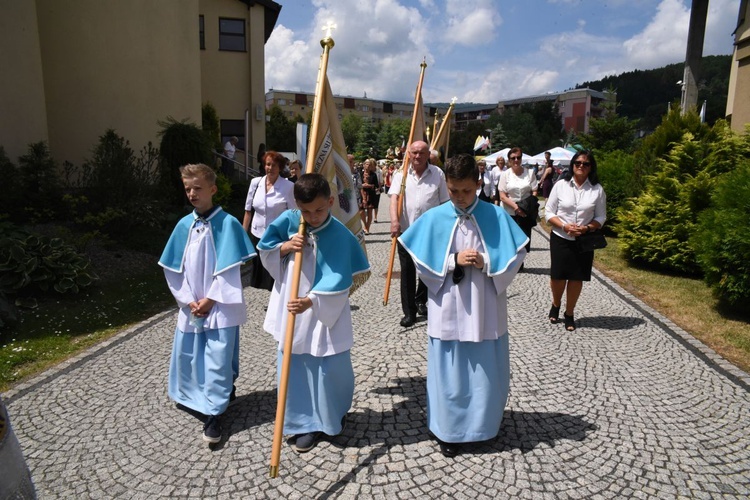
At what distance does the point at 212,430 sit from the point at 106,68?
35.1 feet

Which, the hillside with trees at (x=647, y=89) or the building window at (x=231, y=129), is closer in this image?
the building window at (x=231, y=129)

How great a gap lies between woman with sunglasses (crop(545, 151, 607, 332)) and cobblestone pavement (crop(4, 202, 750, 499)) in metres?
0.70

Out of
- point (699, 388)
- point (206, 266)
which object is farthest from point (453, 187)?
point (699, 388)

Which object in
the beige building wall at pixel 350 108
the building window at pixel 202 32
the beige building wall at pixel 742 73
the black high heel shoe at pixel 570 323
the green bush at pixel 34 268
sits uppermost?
the beige building wall at pixel 350 108

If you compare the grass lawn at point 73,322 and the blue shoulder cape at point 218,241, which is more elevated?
the blue shoulder cape at point 218,241

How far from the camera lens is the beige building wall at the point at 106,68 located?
10.9m

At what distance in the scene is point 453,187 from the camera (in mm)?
3299

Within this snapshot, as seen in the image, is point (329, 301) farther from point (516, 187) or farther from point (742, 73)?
point (742, 73)

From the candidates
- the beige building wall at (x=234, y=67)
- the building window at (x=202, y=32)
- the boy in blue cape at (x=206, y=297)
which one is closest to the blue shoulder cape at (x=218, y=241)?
the boy in blue cape at (x=206, y=297)

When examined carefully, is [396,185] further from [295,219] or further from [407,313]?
[295,219]

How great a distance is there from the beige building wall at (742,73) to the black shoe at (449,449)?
461 inches

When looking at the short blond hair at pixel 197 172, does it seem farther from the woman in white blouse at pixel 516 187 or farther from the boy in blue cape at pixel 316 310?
the woman in white blouse at pixel 516 187

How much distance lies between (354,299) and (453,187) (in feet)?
13.9

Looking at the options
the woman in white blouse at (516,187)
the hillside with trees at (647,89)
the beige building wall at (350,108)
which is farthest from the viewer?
the hillside with trees at (647,89)
